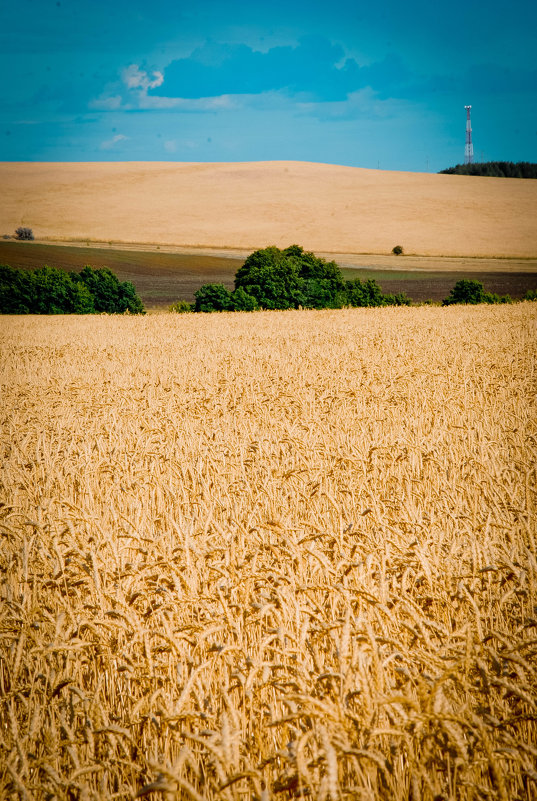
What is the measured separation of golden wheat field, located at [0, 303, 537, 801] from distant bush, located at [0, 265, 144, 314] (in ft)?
98.9

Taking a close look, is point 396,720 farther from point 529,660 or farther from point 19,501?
point 19,501

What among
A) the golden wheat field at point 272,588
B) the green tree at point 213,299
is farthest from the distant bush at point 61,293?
the golden wheat field at point 272,588

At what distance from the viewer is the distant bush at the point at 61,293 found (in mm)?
39625

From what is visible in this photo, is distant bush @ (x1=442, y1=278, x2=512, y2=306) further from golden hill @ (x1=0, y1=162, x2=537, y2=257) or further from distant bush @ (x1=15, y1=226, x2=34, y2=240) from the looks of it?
distant bush @ (x1=15, y1=226, x2=34, y2=240)

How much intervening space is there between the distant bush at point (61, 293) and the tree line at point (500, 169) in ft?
336

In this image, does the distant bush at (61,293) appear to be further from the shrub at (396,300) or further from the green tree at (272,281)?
the shrub at (396,300)

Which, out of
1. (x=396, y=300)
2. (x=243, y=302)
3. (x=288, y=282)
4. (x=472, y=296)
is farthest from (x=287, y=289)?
(x=472, y=296)

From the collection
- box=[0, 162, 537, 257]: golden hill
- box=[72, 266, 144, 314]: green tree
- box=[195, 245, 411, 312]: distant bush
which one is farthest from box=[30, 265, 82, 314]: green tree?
box=[0, 162, 537, 257]: golden hill

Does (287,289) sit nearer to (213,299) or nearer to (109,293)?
(213,299)

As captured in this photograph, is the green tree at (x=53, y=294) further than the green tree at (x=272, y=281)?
No

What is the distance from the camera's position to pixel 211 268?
213ft

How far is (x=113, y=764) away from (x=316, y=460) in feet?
12.3

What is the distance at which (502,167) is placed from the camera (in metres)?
123

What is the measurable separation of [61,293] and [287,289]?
15058 mm
